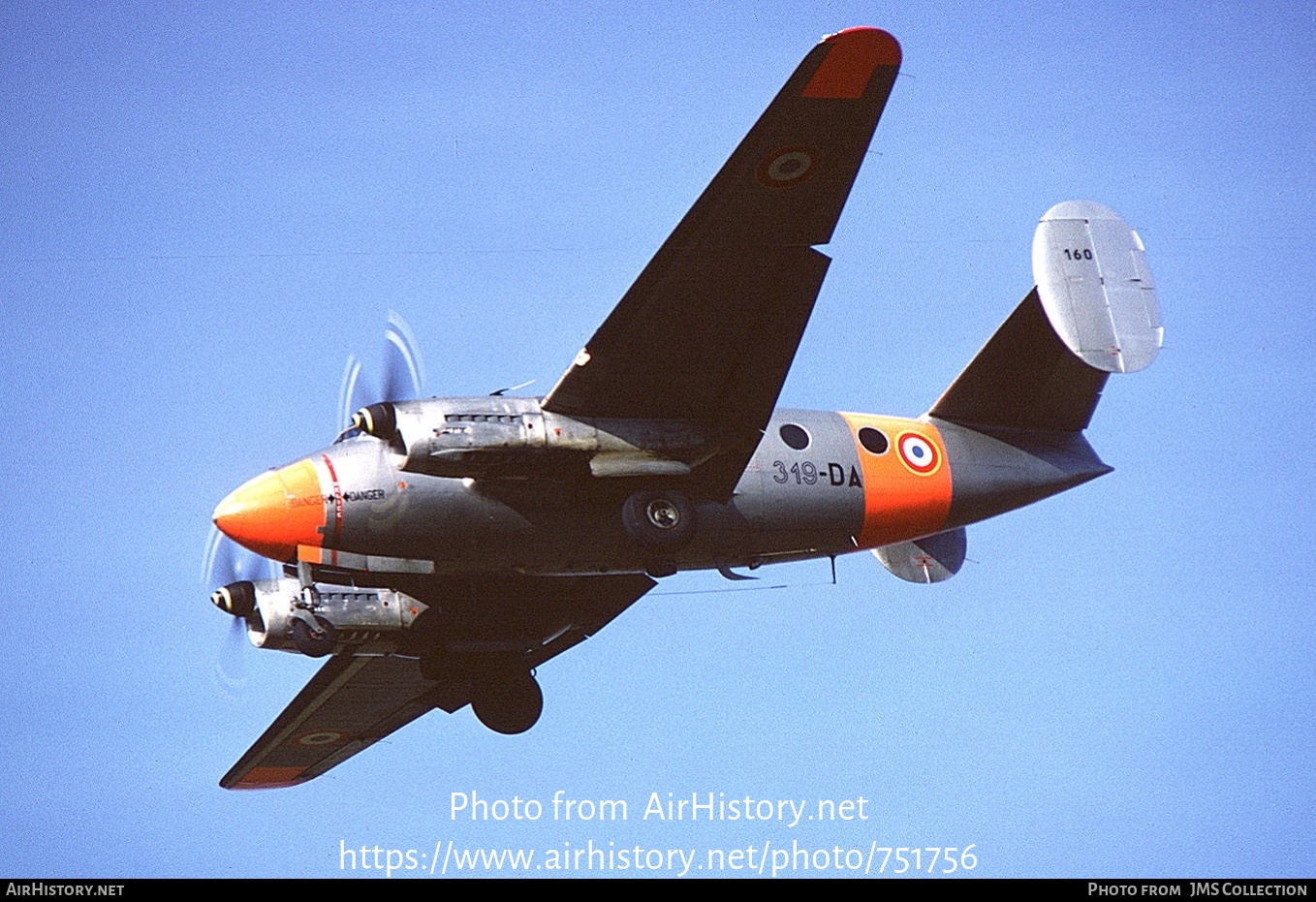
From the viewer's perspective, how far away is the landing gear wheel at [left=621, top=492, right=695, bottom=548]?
83.5 ft

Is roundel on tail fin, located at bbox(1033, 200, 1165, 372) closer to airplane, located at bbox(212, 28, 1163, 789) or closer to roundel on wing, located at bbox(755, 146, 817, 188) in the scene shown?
airplane, located at bbox(212, 28, 1163, 789)

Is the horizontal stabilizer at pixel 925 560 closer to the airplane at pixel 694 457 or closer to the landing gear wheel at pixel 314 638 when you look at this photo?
the airplane at pixel 694 457

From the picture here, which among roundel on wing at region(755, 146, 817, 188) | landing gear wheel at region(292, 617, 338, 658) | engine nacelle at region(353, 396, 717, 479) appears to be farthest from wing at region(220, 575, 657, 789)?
roundel on wing at region(755, 146, 817, 188)

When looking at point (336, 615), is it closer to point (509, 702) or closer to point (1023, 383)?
point (509, 702)

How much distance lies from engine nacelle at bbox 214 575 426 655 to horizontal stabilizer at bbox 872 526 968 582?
7.13 metres

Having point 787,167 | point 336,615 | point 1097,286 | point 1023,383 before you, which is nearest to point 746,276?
point 787,167

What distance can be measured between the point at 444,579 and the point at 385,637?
207cm

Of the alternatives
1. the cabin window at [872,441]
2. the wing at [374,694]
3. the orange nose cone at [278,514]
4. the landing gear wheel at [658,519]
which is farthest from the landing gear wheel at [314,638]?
the cabin window at [872,441]

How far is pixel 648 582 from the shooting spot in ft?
97.0

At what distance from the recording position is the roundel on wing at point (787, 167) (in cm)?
2356

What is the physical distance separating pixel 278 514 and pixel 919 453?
30.0ft
